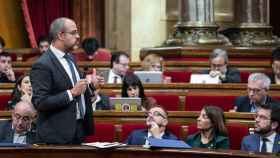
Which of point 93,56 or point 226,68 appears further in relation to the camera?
point 93,56

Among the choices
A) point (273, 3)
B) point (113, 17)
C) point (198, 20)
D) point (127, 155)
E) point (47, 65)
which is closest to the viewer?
point (127, 155)

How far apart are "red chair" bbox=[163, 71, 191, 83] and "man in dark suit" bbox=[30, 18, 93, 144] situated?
4.88 m

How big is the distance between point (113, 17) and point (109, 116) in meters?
6.33

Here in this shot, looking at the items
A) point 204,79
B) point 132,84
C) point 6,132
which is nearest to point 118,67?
point 204,79

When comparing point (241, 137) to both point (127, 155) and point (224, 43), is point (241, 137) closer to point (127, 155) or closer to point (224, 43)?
point (127, 155)

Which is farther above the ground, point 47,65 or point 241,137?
point 47,65

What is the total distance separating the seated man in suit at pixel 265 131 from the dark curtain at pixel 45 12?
322 inches

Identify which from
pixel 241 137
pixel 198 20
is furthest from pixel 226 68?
pixel 241 137

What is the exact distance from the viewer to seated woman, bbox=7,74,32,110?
789 cm

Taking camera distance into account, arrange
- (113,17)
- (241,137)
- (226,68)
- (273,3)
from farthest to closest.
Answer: (273,3), (113,17), (226,68), (241,137)

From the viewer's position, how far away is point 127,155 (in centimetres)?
515

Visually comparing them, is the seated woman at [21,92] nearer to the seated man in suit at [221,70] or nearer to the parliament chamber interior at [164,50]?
the parliament chamber interior at [164,50]

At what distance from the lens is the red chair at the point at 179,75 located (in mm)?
10492

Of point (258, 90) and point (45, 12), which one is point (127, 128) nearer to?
point (258, 90)
